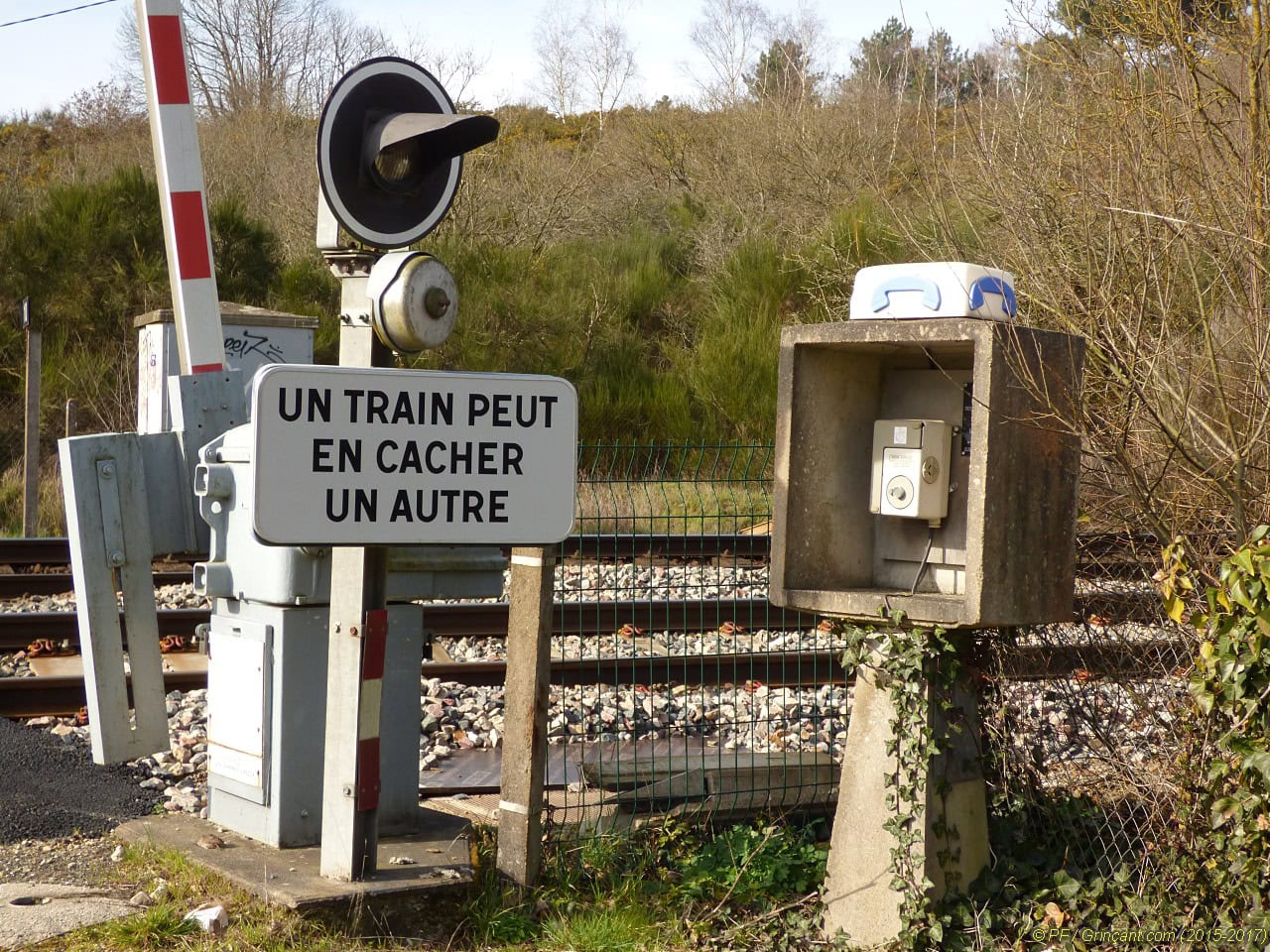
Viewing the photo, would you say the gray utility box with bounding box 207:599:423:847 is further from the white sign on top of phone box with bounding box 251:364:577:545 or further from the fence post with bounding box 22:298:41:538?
the fence post with bounding box 22:298:41:538

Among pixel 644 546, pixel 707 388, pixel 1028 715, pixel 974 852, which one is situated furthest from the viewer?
pixel 707 388

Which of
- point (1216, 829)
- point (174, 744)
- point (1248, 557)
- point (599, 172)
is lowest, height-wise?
point (174, 744)

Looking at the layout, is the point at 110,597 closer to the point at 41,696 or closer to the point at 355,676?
the point at 355,676

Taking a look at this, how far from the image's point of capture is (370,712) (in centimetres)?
390

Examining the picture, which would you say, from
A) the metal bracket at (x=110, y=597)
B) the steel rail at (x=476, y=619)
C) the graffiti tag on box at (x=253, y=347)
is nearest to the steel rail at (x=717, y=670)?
the steel rail at (x=476, y=619)

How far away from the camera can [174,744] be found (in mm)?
6242

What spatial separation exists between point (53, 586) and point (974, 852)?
8.19 meters

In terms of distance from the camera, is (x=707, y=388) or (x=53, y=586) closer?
(x=53, y=586)

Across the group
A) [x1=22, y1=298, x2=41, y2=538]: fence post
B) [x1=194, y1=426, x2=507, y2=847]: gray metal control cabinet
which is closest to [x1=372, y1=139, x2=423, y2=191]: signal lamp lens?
[x1=194, y1=426, x2=507, y2=847]: gray metal control cabinet

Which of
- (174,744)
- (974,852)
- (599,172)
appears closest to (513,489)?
(974,852)

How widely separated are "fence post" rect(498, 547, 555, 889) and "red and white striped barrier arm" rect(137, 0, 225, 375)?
125cm

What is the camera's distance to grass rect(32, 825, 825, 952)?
3.79 metres

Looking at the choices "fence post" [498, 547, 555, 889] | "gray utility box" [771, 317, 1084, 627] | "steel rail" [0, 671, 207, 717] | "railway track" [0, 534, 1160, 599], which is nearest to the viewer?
"gray utility box" [771, 317, 1084, 627]

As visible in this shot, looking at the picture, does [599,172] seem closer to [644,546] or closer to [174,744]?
[644,546]
